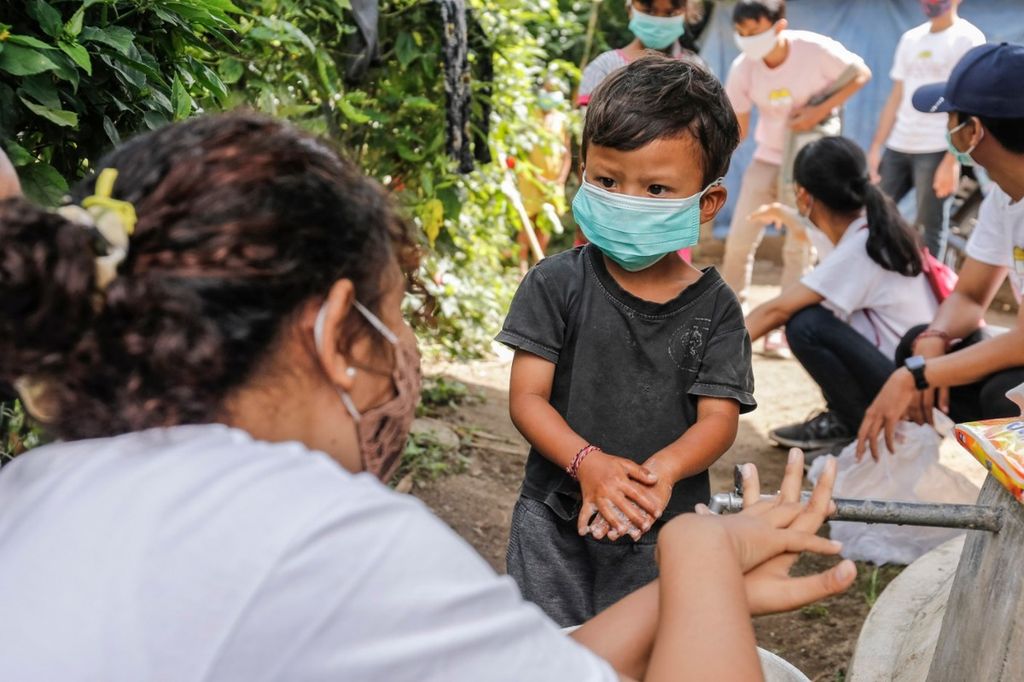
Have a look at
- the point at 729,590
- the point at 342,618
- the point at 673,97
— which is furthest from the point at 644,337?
the point at 342,618

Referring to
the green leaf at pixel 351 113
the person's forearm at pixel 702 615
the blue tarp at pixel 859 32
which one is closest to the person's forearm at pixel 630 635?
the person's forearm at pixel 702 615

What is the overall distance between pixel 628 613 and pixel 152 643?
2.33 ft

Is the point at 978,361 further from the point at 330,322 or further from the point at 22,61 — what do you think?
the point at 22,61

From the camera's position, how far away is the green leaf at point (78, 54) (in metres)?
1.71

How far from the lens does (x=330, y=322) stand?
1.09m

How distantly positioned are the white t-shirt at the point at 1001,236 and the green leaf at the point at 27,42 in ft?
8.98

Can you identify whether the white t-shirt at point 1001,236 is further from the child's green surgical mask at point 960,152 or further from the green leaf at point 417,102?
the green leaf at point 417,102

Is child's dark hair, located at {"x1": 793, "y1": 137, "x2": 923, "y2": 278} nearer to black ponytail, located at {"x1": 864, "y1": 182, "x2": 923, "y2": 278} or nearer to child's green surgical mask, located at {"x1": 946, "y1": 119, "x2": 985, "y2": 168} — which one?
black ponytail, located at {"x1": 864, "y1": 182, "x2": 923, "y2": 278}

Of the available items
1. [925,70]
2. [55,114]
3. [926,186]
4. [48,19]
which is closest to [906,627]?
[55,114]

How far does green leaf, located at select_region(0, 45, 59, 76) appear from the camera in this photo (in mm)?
1675

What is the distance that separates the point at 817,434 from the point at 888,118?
284 centimetres

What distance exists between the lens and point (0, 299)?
982 millimetres

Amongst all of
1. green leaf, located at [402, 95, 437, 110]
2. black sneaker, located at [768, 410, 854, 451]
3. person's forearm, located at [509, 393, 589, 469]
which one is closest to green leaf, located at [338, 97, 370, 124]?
green leaf, located at [402, 95, 437, 110]

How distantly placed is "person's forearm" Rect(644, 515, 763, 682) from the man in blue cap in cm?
206
